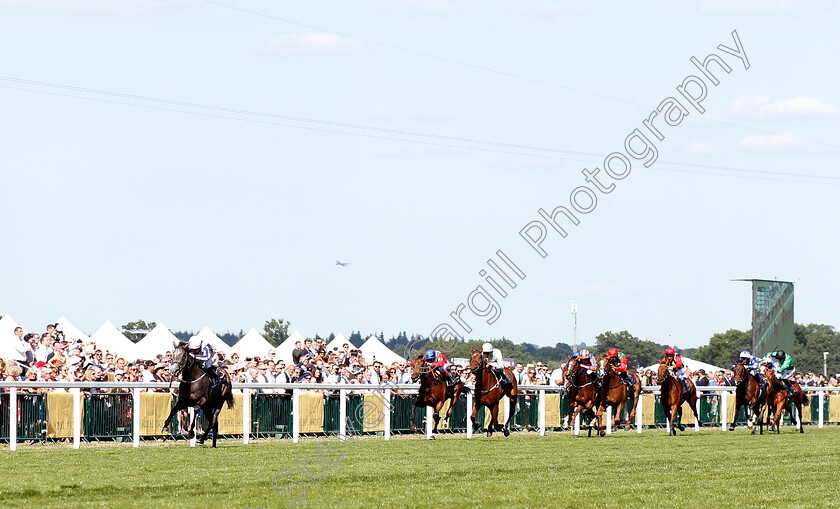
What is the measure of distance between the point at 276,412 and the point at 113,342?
13.2 meters

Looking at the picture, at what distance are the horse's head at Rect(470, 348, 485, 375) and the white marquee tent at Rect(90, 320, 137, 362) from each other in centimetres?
1232

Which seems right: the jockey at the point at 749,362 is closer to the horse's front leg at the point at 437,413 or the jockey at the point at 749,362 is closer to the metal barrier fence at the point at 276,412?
the metal barrier fence at the point at 276,412

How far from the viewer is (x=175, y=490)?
10.3 m

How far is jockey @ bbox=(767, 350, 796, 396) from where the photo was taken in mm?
25000

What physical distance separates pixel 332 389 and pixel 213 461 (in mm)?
6379

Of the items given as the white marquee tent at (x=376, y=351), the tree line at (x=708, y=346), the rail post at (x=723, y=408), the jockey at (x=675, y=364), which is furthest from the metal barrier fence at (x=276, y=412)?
the tree line at (x=708, y=346)

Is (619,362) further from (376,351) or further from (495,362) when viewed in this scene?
(376,351)

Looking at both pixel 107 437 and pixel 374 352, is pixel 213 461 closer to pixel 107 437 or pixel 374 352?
pixel 107 437

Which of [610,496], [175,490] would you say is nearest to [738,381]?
[610,496]

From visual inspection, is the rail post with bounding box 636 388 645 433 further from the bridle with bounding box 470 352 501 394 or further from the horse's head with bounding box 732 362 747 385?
the bridle with bounding box 470 352 501 394

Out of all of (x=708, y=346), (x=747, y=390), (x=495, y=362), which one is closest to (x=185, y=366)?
(x=495, y=362)

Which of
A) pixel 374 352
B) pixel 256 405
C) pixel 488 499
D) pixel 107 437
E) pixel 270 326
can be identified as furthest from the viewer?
pixel 270 326

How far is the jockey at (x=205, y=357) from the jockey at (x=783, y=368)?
13025 mm

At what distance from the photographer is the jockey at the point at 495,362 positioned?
68.1 feet
